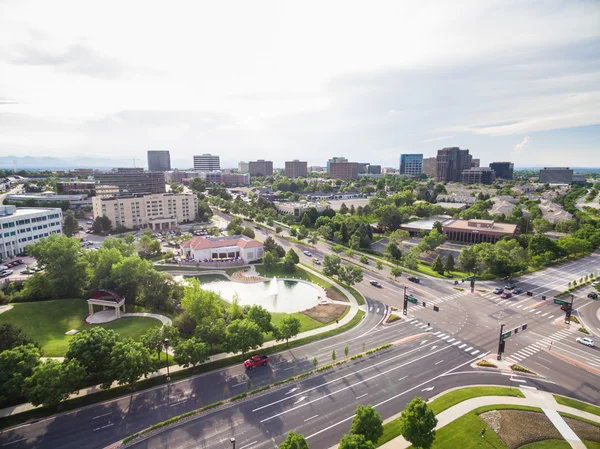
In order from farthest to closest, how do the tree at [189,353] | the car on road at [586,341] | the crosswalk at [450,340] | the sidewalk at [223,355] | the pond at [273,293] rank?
the pond at [273,293], the car on road at [586,341], the crosswalk at [450,340], the tree at [189,353], the sidewalk at [223,355]

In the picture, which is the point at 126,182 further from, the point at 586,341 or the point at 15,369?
the point at 586,341

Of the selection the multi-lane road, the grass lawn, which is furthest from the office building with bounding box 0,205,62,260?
the multi-lane road

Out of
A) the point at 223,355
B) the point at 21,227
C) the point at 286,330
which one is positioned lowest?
the point at 223,355

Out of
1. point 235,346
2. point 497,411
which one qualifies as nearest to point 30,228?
point 235,346

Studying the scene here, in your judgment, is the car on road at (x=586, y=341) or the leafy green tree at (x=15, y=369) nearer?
the leafy green tree at (x=15, y=369)

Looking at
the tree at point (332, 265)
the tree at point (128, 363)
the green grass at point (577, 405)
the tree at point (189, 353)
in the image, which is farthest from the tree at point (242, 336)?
the green grass at point (577, 405)

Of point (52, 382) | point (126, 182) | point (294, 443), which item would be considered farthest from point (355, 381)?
point (126, 182)

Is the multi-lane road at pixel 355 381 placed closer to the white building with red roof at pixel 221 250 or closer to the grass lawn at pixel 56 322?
the grass lawn at pixel 56 322
